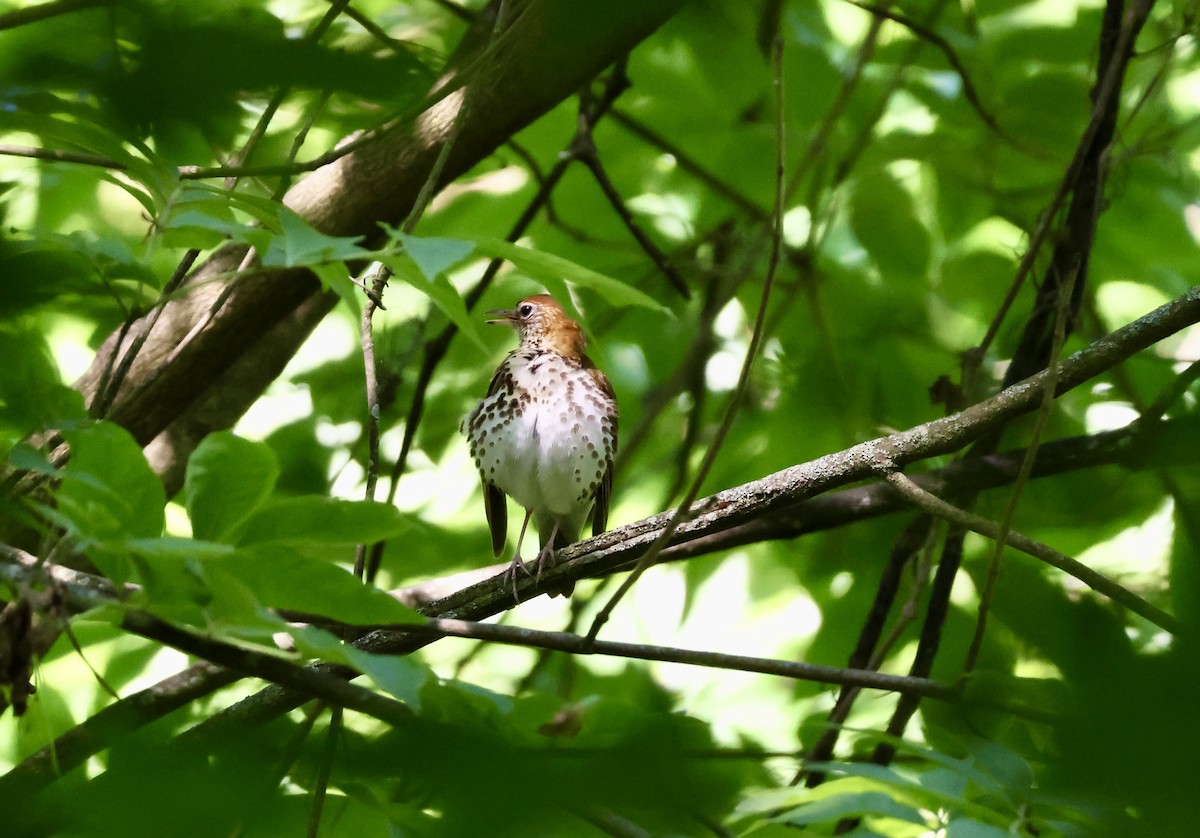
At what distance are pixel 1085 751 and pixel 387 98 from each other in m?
0.66

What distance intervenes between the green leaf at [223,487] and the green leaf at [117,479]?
0.11ft

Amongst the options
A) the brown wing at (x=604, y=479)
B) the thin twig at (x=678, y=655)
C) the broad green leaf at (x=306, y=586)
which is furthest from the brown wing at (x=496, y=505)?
the broad green leaf at (x=306, y=586)

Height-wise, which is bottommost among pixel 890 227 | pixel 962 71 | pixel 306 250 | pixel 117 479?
pixel 117 479

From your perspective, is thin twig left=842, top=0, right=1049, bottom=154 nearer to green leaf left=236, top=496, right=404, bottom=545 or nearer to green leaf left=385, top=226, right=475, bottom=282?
green leaf left=385, top=226, right=475, bottom=282

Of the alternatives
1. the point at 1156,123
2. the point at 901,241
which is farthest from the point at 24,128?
the point at 1156,123

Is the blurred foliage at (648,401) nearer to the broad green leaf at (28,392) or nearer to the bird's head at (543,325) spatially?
the broad green leaf at (28,392)

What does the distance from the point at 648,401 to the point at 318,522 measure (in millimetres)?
2764

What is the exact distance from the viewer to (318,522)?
42.5 inches

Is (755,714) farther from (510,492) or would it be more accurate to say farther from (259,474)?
(259,474)

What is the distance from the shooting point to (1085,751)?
A: 54 centimetres

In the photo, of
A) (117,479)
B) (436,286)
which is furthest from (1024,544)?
(117,479)

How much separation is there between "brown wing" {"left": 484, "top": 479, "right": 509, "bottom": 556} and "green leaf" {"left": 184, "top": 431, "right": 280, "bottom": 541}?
228cm

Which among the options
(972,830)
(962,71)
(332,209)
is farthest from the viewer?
(962,71)

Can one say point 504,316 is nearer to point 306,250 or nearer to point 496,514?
point 496,514
